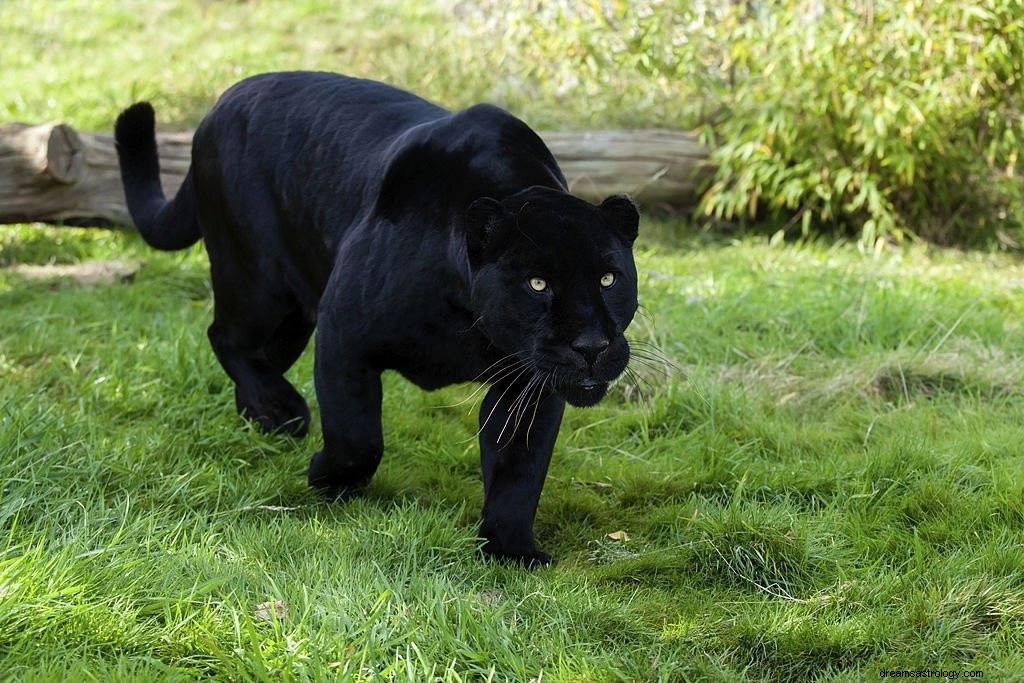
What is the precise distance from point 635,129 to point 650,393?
4052 millimetres

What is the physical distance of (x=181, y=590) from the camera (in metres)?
2.81

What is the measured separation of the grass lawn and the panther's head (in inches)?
24.9

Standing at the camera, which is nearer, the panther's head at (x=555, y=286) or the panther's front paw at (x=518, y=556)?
the panther's head at (x=555, y=286)

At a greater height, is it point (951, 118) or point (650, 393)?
point (951, 118)

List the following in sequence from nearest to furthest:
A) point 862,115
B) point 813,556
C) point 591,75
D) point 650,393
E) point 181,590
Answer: point 181,590 → point 813,556 → point 650,393 → point 862,115 → point 591,75

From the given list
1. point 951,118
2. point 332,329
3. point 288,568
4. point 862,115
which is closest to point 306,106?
point 332,329

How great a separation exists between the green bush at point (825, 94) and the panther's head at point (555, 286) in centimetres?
424

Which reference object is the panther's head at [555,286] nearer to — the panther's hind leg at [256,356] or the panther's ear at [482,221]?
the panther's ear at [482,221]

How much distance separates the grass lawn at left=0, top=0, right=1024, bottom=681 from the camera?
273 centimetres

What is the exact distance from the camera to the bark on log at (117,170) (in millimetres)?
6289

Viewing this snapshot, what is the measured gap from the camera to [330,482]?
3.83 metres

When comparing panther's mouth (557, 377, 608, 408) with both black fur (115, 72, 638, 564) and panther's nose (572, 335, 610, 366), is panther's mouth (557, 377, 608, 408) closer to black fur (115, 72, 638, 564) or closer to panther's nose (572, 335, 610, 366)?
black fur (115, 72, 638, 564)

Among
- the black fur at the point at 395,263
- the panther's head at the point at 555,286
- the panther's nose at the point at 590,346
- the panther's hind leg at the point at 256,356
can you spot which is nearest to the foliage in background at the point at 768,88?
the black fur at the point at 395,263

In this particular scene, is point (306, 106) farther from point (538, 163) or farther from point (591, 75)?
point (591, 75)
